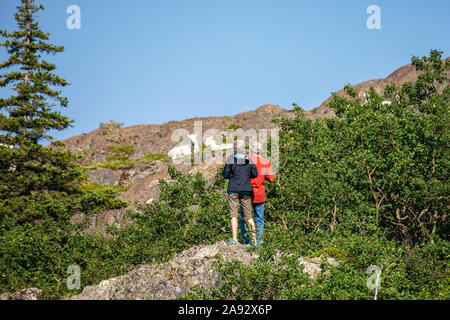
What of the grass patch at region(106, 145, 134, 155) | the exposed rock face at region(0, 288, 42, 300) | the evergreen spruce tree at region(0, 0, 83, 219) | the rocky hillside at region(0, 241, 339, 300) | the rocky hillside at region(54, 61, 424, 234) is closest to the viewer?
the rocky hillside at region(0, 241, 339, 300)

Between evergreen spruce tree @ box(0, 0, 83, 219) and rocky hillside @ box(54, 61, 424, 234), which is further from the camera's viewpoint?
rocky hillside @ box(54, 61, 424, 234)

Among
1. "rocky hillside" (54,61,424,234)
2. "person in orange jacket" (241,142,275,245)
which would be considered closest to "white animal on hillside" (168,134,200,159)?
"rocky hillside" (54,61,424,234)

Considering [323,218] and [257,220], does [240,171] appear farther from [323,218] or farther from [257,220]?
[323,218]

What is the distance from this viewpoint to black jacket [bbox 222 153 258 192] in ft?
40.3

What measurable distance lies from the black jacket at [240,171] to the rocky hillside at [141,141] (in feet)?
108

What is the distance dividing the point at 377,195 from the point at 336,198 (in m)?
1.66

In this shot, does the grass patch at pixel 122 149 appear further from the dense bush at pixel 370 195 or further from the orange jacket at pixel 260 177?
the orange jacket at pixel 260 177

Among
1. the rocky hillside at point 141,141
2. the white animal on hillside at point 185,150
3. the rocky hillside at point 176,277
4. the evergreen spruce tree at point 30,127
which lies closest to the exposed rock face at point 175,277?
the rocky hillside at point 176,277

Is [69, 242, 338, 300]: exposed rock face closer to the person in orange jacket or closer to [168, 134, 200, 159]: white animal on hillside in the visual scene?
the person in orange jacket

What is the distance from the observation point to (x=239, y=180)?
12367 millimetres

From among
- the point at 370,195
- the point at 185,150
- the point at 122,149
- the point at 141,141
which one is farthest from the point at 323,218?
the point at 141,141

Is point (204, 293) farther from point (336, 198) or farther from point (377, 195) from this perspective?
point (377, 195)

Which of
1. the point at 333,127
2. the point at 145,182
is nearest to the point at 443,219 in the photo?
the point at 333,127

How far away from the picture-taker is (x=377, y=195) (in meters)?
16.5
